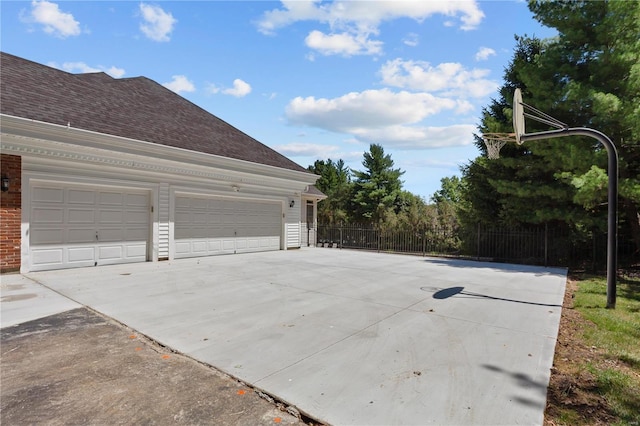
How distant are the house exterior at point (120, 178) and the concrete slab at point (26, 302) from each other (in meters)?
1.79

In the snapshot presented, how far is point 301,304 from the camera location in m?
6.24

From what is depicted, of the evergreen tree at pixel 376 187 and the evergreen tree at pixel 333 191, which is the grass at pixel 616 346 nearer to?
the evergreen tree at pixel 376 187

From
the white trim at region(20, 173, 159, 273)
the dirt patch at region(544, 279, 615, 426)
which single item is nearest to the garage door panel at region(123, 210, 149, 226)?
the white trim at region(20, 173, 159, 273)

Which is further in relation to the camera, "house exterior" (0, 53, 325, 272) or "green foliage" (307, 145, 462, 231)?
"green foliage" (307, 145, 462, 231)

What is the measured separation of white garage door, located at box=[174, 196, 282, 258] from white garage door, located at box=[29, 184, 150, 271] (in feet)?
4.24

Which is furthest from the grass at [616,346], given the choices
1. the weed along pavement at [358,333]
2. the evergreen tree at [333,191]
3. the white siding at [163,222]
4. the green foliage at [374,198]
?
the evergreen tree at [333,191]

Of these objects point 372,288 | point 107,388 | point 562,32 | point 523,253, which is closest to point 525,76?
point 562,32

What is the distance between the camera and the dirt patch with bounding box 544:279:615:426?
9.36 feet

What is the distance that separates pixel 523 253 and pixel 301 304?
11.7m

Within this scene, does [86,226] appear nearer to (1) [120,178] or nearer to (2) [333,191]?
(1) [120,178]

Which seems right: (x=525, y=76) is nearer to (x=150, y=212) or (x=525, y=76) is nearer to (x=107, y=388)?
(x=150, y=212)

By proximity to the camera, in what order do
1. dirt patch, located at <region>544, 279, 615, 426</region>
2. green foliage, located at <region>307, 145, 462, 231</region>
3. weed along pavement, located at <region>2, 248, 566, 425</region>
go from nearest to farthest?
dirt patch, located at <region>544, 279, 615, 426</region>
weed along pavement, located at <region>2, 248, 566, 425</region>
green foliage, located at <region>307, 145, 462, 231</region>

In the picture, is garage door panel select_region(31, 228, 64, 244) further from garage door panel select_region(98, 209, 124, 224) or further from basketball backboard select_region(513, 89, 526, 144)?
basketball backboard select_region(513, 89, 526, 144)

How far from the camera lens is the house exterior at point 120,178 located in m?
8.78
